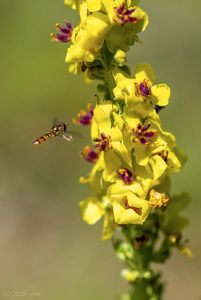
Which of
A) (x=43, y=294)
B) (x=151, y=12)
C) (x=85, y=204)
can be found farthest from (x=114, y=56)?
(x=151, y=12)

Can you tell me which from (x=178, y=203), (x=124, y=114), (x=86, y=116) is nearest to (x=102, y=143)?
(x=124, y=114)

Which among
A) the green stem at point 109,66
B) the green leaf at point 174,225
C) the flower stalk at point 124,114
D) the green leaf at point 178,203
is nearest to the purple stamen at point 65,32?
the flower stalk at point 124,114

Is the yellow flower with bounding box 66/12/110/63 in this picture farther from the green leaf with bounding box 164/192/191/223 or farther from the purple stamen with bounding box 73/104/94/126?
the green leaf with bounding box 164/192/191/223

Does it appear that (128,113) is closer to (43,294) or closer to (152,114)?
(152,114)

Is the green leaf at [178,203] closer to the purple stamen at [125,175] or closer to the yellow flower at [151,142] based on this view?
the yellow flower at [151,142]

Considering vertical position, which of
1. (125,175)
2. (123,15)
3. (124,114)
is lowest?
(125,175)

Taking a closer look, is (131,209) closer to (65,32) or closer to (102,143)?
(102,143)

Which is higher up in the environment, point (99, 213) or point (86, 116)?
point (86, 116)
